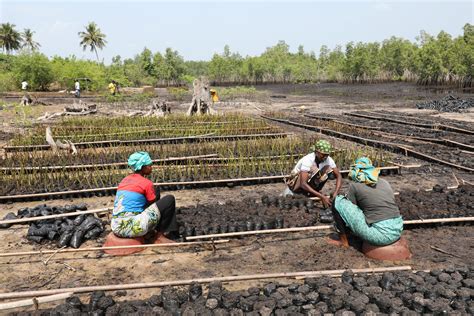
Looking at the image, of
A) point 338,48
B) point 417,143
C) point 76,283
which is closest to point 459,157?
point 417,143

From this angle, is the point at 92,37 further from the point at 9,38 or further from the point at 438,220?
the point at 438,220

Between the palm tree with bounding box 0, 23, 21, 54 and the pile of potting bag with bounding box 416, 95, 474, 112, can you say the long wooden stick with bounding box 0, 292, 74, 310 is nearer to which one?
the pile of potting bag with bounding box 416, 95, 474, 112

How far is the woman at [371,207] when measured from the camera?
351 centimetres

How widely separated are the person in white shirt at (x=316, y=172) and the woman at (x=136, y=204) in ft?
6.52

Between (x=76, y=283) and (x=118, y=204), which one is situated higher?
(x=118, y=204)

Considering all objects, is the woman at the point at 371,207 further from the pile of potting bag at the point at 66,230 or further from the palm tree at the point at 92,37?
the palm tree at the point at 92,37

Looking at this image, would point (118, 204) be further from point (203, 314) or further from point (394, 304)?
point (394, 304)

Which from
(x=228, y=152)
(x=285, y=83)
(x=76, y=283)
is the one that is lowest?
(x=76, y=283)

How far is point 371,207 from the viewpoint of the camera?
141 inches

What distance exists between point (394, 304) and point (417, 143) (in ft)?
25.2

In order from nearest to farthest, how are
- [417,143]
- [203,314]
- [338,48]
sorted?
[203,314] → [417,143] → [338,48]

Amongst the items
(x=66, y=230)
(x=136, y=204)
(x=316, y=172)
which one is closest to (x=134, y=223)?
(x=136, y=204)

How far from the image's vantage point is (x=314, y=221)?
466 centimetres

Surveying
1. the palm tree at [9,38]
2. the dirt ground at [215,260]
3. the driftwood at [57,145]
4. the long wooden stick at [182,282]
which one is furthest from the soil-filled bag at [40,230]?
the palm tree at [9,38]
